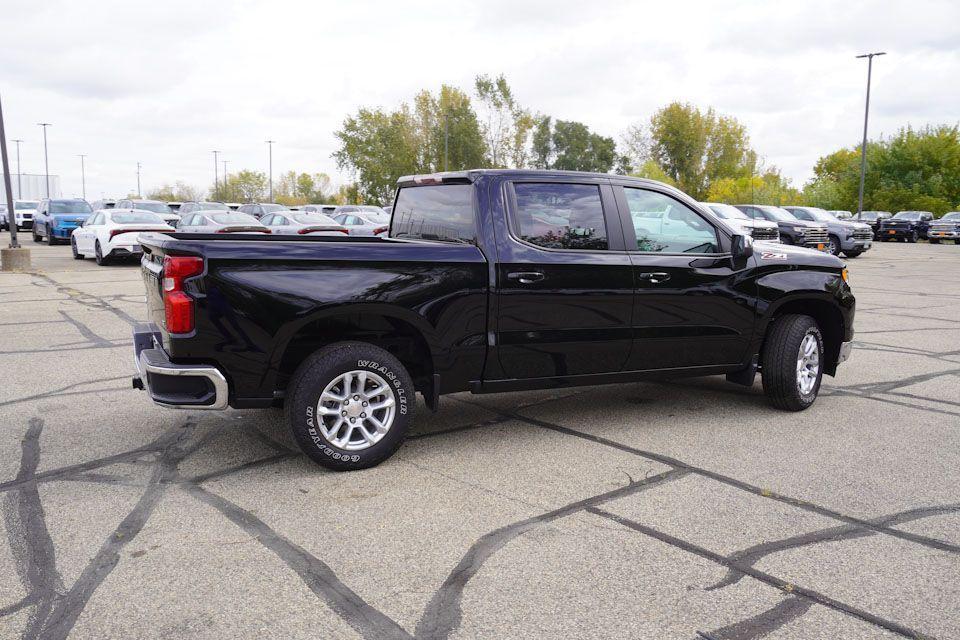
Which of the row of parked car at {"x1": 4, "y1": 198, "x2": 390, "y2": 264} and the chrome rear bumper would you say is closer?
the chrome rear bumper

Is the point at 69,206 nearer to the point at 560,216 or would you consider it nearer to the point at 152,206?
the point at 152,206

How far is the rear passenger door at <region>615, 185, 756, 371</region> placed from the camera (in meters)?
5.65

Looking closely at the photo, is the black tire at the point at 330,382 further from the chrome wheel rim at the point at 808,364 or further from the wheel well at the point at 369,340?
the chrome wheel rim at the point at 808,364

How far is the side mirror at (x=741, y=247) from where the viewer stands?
585cm

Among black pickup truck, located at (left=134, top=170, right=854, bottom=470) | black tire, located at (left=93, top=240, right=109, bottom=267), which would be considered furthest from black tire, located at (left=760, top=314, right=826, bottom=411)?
black tire, located at (left=93, top=240, right=109, bottom=267)

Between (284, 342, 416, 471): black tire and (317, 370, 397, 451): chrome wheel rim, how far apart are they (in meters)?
0.02

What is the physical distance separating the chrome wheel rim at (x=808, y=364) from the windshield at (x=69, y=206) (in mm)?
31838

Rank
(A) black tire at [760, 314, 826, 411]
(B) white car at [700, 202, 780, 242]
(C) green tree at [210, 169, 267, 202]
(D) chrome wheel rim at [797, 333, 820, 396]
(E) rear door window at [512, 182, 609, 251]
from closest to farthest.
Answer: (E) rear door window at [512, 182, 609, 251], (A) black tire at [760, 314, 826, 411], (D) chrome wheel rim at [797, 333, 820, 396], (B) white car at [700, 202, 780, 242], (C) green tree at [210, 169, 267, 202]

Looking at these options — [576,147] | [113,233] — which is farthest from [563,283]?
[576,147]

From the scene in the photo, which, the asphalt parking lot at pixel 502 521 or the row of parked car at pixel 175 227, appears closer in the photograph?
the asphalt parking lot at pixel 502 521

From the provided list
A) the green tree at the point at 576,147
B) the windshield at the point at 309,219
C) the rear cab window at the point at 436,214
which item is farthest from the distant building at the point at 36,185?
the rear cab window at the point at 436,214

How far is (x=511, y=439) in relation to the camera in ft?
18.1

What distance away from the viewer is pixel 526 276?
5.19 meters

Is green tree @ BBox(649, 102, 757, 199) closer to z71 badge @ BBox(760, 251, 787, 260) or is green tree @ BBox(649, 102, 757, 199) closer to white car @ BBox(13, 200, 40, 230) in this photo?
white car @ BBox(13, 200, 40, 230)
